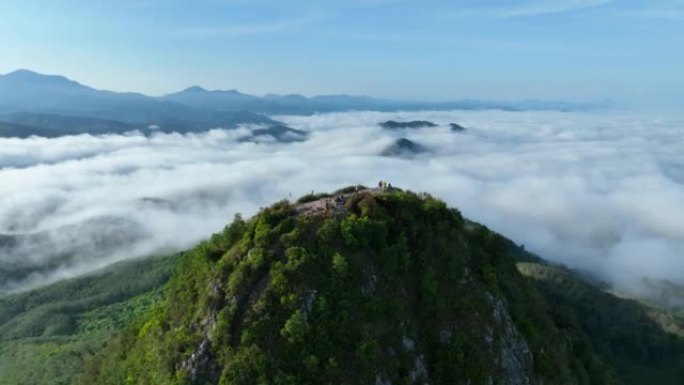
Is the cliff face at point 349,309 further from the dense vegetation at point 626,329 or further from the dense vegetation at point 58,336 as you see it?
the dense vegetation at point 626,329

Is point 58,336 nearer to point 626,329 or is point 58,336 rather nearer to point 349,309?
point 349,309

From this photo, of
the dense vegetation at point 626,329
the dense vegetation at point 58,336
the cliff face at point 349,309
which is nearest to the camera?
the cliff face at point 349,309

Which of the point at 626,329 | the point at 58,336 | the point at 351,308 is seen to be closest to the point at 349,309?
the point at 351,308

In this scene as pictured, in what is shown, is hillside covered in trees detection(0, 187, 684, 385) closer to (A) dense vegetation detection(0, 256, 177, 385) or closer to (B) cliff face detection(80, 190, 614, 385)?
(B) cliff face detection(80, 190, 614, 385)

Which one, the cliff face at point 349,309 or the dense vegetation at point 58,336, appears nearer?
the cliff face at point 349,309

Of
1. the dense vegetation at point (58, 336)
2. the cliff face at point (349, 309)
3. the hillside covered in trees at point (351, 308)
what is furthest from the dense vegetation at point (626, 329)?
the cliff face at point (349, 309)

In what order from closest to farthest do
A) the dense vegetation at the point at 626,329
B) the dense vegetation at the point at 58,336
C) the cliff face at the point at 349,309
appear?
1. the cliff face at the point at 349,309
2. the dense vegetation at the point at 58,336
3. the dense vegetation at the point at 626,329

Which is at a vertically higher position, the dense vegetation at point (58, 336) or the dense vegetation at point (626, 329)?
the dense vegetation at point (58, 336)

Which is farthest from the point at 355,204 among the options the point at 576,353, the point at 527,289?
the point at 576,353
